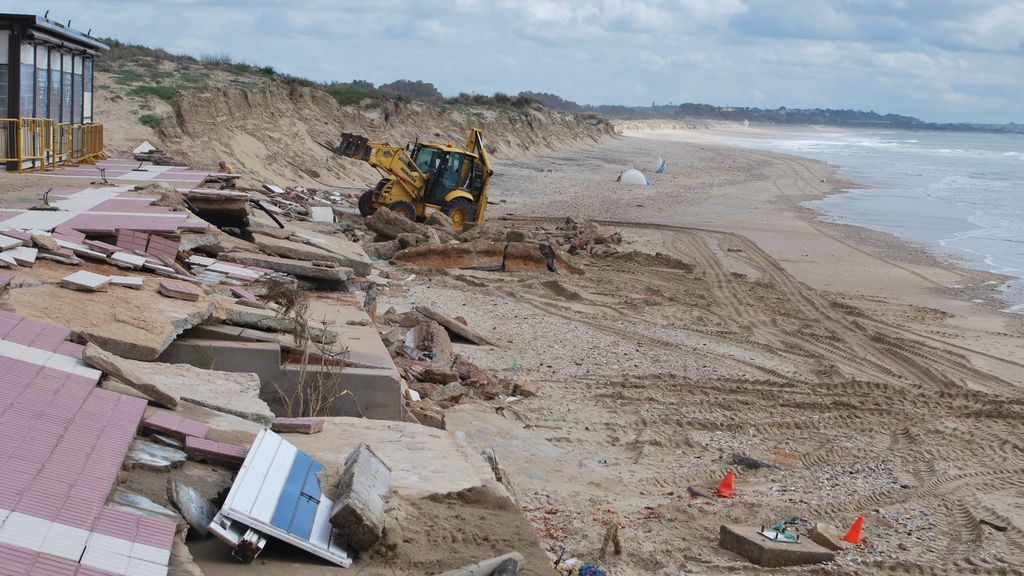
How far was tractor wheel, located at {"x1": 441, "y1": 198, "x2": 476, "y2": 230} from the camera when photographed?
73.2 feet

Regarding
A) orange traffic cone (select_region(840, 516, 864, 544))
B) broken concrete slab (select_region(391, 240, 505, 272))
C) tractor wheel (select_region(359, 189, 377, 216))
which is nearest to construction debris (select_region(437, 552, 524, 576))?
orange traffic cone (select_region(840, 516, 864, 544))

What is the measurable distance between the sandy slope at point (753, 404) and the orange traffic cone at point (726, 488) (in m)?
0.10

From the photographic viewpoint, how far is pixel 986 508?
27.4 ft

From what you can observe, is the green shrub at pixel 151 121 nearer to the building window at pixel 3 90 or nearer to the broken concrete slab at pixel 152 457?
the building window at pixel 3 90

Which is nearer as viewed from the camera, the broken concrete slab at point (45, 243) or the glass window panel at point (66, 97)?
the broken concrete slab at point (45, 243)

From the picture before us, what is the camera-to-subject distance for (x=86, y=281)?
7488 millimetres

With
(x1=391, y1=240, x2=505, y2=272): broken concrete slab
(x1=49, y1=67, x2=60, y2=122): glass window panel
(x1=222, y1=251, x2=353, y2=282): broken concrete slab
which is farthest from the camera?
(x1=49, y1=67, x2=60, y2=122): glass window panel

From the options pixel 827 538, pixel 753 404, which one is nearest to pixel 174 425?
pixel 827 538

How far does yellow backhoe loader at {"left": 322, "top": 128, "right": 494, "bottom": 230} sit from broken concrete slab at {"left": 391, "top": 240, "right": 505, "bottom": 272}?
4013 millimetres

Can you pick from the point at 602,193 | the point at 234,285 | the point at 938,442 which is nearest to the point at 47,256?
the point at 234,285

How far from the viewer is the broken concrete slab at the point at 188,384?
5637 mm

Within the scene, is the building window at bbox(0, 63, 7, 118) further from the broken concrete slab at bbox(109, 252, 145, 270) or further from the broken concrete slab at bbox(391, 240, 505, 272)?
the broken concrete slab at bbox(109, 252, 145, 270)

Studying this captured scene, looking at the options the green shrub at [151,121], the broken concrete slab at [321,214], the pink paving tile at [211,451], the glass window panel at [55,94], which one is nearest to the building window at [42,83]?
the glass window panel at [55,94]

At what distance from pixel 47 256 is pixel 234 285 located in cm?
184
